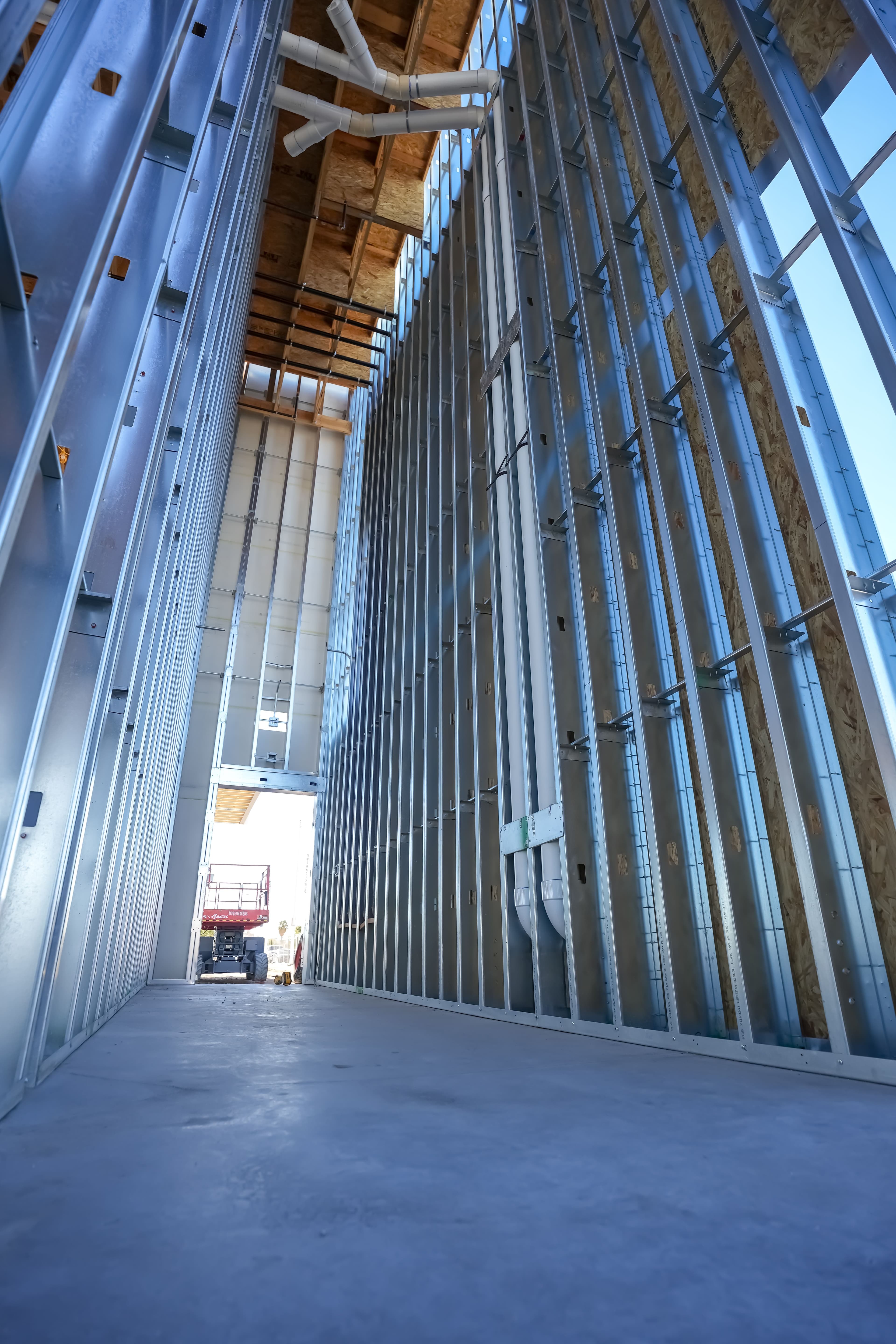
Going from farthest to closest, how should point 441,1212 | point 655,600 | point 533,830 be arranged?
1. point 533,830
2. point 655,600
3. point 441,1212

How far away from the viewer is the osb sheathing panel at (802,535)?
16.1 ft

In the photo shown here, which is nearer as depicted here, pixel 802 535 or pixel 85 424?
pixel 85 424

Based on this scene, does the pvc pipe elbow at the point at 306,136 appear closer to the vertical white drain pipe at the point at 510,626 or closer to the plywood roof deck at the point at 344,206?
the plywood roof deck at the point at 344,206

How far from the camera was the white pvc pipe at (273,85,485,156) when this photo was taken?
14242 millimetres

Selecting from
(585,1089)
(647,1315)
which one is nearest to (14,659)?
(647,1315)

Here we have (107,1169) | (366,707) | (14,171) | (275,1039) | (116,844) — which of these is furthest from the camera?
(366,707)

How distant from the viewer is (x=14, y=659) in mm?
2650

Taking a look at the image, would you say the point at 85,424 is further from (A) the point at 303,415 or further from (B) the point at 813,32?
(A) the point at 303,415

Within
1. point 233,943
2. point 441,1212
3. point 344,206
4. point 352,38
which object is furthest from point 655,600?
point 233,943

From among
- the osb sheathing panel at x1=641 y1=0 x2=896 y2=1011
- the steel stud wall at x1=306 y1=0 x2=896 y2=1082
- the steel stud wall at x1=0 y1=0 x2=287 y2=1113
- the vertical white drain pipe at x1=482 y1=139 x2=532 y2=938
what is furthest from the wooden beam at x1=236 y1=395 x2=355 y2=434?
the steel stud wall at x1=0 y1=0 x2=287 y2=1113

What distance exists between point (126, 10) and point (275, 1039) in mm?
5816

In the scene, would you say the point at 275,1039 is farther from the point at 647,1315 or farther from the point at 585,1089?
the point at 647,1315

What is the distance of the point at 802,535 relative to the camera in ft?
19.0

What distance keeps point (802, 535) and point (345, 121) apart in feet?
47.4
